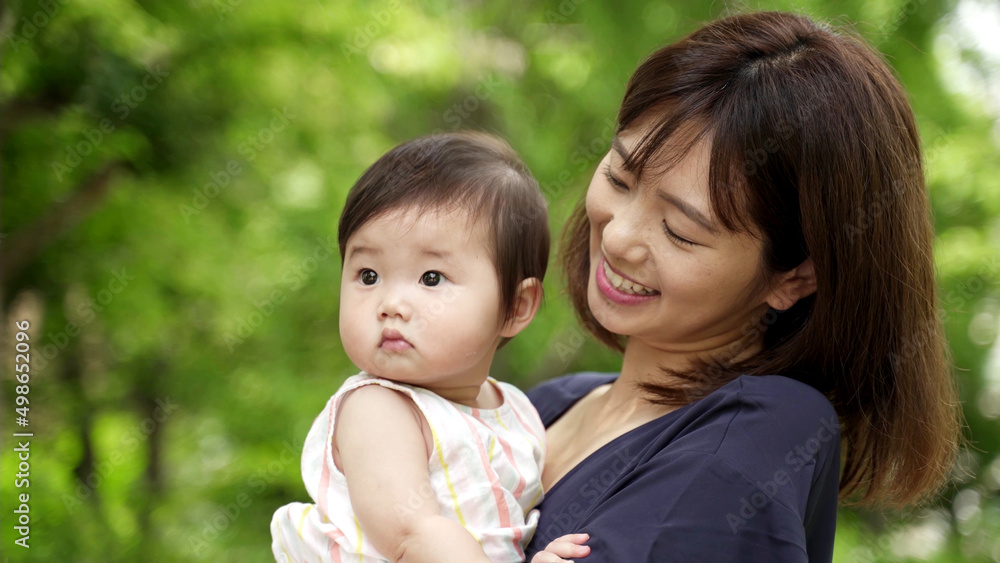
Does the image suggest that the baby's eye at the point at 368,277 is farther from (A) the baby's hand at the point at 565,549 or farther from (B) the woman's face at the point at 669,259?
(A) the baby's hand at the point at 565,549

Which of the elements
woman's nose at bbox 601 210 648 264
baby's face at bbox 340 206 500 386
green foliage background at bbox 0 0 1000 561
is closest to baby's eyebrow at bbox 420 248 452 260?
baby's face at bbox 340 206 500 386

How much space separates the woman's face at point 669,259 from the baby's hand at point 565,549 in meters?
0.42

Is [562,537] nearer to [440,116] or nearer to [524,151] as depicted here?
[524,151]

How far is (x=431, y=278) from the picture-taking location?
134 cm

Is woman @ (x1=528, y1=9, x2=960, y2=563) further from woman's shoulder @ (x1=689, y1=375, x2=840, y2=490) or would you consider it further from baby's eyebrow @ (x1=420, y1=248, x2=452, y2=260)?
baby's eyebrow @ (x1=420, y1=248, x2=452, y2=260)

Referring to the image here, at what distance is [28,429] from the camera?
3.17 metres

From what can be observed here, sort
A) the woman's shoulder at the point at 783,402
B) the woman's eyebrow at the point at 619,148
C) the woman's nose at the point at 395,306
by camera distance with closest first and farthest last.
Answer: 1. the woman's shoulder at the point at 783,402
2. the woman's nose at the point at 395,306
3. the woman's eyebrow at the point at 619,148

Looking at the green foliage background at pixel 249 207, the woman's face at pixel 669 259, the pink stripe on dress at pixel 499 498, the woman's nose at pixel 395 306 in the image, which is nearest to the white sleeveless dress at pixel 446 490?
the pink stripe on dress at pixel 499 498

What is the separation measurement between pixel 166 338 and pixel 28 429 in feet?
2.24

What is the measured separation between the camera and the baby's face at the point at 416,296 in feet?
4.33

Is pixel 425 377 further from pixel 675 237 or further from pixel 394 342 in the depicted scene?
pixel 675 237

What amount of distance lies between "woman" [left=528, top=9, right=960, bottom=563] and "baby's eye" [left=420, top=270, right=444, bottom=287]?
29 centimetres

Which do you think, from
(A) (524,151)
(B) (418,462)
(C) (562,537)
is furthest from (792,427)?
(A) (524,151)

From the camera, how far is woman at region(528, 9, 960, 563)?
118 centimetres
